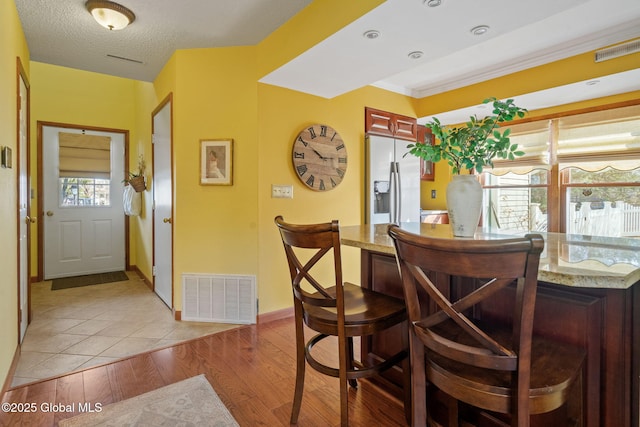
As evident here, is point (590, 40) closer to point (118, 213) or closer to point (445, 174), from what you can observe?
point (445, 174)

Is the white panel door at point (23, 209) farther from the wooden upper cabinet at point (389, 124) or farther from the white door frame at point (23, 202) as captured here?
the wooden upper cabinet at point (389, 124)

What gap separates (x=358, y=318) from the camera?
144cm

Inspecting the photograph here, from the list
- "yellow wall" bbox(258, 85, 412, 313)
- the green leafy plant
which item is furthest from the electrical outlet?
the green leafy plant

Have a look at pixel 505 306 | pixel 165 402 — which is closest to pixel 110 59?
pixel 165 402

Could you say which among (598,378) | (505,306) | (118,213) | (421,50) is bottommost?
(598,378)

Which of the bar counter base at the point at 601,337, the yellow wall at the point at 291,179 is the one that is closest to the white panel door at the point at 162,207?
the yellow wall at the point at 291,179

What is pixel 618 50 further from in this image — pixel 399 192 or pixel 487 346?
pixel 487 346

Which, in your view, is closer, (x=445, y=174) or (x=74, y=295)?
(x=74, y=295)

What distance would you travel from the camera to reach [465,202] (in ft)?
5.32

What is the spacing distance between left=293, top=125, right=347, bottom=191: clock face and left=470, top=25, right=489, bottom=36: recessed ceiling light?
5.22 ft

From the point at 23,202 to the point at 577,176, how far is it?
5334 millimetres

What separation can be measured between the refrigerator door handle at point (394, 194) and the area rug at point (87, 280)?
3.61 m

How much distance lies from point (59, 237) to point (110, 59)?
2656mm

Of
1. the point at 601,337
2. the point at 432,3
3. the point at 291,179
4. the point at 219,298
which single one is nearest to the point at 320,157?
the point at 291,179
